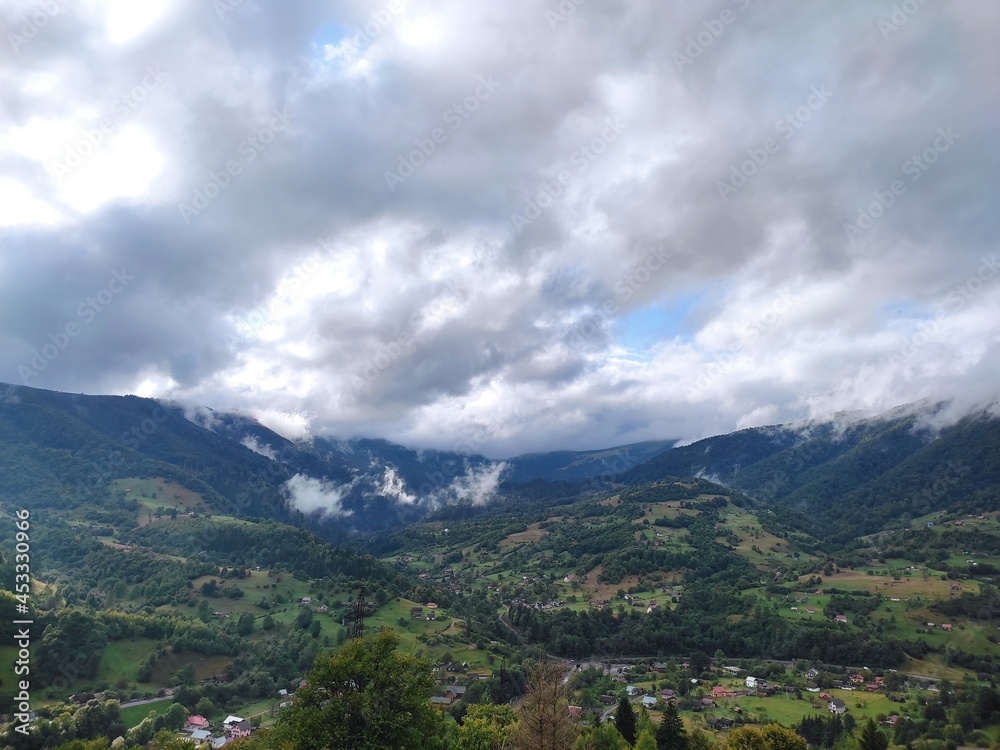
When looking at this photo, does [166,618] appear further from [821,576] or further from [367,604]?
[821,576]

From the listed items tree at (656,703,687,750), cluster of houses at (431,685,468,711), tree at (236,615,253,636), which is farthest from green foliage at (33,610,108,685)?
tree at (656,703,687,750)

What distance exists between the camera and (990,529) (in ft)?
636

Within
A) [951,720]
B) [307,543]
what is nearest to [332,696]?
[951,720]

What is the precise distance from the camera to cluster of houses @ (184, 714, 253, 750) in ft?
216

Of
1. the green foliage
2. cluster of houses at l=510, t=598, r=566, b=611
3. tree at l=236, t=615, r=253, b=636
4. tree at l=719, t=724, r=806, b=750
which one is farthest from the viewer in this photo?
cluster of houses at l=510, t=598, r=566, b=611

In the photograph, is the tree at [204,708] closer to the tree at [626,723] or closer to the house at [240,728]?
the house at [240,728]

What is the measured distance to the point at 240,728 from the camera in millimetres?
70812

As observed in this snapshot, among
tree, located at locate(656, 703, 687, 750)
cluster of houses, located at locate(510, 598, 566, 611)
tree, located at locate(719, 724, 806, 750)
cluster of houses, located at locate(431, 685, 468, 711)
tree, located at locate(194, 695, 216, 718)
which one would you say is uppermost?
tree, located at locate(719, 724, 806, 750)

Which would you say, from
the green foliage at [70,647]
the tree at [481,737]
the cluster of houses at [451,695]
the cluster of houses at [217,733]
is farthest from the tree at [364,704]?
the green foliage at [70,647]

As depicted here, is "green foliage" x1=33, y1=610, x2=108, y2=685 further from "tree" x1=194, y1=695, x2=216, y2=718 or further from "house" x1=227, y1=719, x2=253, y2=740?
"house" x1=227, y1=719, x2=253, y2=740

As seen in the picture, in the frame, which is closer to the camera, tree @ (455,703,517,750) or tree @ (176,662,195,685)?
tree @ (455,703,517,750)

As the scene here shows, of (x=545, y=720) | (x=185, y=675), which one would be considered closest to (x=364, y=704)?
(x=545, y=720)

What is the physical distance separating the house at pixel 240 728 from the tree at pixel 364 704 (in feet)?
176

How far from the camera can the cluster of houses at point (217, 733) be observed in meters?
65.9
